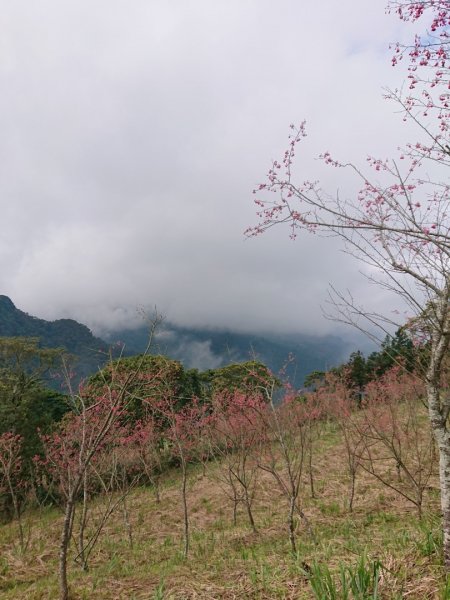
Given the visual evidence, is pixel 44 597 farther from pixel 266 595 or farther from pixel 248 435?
pixel 248 435

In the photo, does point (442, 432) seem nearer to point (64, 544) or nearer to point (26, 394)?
point (64, 544)

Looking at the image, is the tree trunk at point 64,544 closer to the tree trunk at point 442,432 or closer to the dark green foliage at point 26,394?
the tree trunk at point 442,432

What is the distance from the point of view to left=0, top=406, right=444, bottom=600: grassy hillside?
3824mm

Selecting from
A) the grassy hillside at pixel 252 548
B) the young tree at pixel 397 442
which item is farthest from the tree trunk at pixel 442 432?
the young tree at pixel 397 442

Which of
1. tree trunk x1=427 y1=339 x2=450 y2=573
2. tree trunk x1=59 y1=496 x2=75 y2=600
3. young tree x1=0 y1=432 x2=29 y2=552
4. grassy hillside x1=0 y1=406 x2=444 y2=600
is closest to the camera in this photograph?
tree trunk x1=427 y1=339 x2=450 y2=573

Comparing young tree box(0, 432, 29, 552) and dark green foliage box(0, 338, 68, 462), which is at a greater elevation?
dark green foliage box(0, 338, 68, 462)

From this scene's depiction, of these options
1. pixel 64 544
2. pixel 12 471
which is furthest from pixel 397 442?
pixel 12 471

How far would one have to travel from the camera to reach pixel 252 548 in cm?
820

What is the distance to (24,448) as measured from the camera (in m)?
19.8

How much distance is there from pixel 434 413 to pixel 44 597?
6.28 meters

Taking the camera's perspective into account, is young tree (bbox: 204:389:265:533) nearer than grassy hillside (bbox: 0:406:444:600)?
No

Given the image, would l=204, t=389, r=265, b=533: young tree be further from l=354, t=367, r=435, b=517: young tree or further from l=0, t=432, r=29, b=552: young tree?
l=0, t=432, r=29, b=552: young tree

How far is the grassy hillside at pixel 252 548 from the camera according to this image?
3824mm

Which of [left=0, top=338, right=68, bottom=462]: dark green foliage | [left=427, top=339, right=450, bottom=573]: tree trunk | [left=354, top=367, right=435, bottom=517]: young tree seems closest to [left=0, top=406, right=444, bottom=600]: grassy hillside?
[left=427, top=339, right=450, bottom=573]: tree trunk
